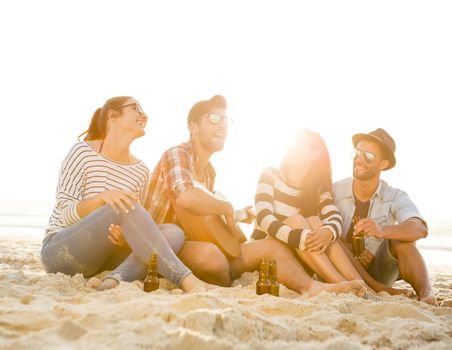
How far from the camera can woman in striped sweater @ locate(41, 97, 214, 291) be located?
3.88 m

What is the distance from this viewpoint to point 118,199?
383cm

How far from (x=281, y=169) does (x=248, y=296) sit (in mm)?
1698

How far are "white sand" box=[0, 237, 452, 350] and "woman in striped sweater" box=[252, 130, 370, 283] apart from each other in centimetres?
67

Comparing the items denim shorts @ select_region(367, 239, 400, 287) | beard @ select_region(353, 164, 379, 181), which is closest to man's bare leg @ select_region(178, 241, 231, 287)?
denim shorts @ select_region(367, 239, 400, 287)

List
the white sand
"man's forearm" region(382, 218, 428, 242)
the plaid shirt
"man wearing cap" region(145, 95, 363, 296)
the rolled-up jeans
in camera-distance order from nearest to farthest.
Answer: the white sand, the rolled-up jeans, "man wearing cap" region(145, 95, 363, 296), the plaid shirt, "man's forearm" region(382, 218, 428, 242)

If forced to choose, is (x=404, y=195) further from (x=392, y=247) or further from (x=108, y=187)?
(x=108, y=187)

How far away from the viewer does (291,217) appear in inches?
181

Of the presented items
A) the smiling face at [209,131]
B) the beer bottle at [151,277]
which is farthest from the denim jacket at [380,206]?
the beer bottle at [151,277]

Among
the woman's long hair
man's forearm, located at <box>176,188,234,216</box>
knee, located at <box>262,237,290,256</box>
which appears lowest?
knee, located at <box>262,237,290,256</box>

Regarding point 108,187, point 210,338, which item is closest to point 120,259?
point 108,187

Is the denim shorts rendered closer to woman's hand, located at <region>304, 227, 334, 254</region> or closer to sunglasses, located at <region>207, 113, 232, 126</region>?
woman's hand, located at <region>304, 227, 334, 254</region>

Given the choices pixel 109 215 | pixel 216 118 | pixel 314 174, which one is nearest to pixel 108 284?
pixel 109 215

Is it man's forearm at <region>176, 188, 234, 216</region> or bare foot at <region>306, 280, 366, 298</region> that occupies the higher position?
man's forearm at <region>176, 188, 234, 216</region>

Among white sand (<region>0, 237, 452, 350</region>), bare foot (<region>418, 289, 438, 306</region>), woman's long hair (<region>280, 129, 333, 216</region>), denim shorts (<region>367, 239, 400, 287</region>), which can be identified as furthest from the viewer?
woman's long hair (<region>280, 129, 333, 216</region>)
